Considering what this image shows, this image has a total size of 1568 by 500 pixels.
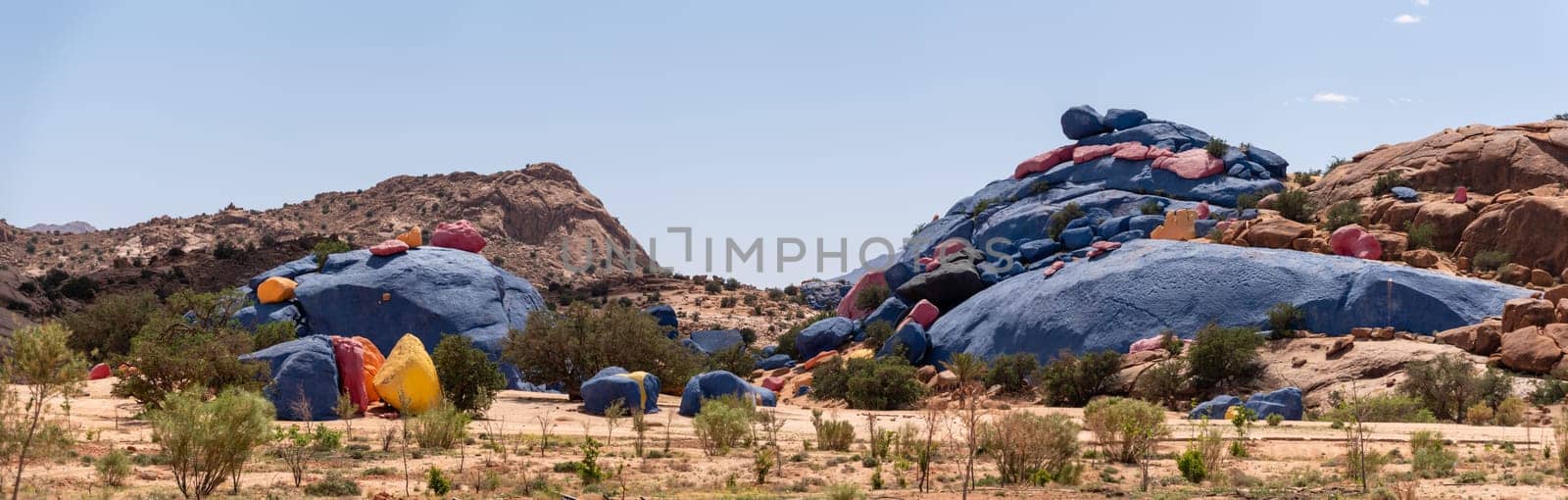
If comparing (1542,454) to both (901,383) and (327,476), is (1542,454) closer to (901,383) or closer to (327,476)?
(327,476)

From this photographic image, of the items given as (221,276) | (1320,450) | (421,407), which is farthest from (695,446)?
(221,276)

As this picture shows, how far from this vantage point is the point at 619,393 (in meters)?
27.7

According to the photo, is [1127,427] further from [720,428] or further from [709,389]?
[709,389]

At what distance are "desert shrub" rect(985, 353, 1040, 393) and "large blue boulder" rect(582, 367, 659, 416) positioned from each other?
13417 millimetres

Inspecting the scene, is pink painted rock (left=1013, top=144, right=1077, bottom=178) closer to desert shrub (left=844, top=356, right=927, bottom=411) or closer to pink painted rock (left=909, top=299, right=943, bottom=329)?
pink painted rock (left=909, top=299, right=943, bottom=329)

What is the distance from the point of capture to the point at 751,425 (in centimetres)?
2214

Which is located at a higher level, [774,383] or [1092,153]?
[1092,153]

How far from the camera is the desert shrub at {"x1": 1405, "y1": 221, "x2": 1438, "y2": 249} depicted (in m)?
41.8

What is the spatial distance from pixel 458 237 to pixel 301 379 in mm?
22993

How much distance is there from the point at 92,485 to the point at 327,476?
2537mm

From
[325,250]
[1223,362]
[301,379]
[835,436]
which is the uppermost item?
[325,250]

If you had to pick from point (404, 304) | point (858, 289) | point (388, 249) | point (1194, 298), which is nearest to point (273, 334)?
point (404, 304)

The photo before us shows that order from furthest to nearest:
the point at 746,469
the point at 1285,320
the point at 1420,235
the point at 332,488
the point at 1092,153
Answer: the point at 1092,153
the point at 1420,235
the point at 1285,320
the point at 746,469
the point at 332,488

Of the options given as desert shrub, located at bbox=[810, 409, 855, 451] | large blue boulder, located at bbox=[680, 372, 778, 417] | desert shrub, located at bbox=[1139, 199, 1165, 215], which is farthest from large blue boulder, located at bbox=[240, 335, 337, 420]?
desert shrub, located at bbox=[1139, 199, 1165, 215]
